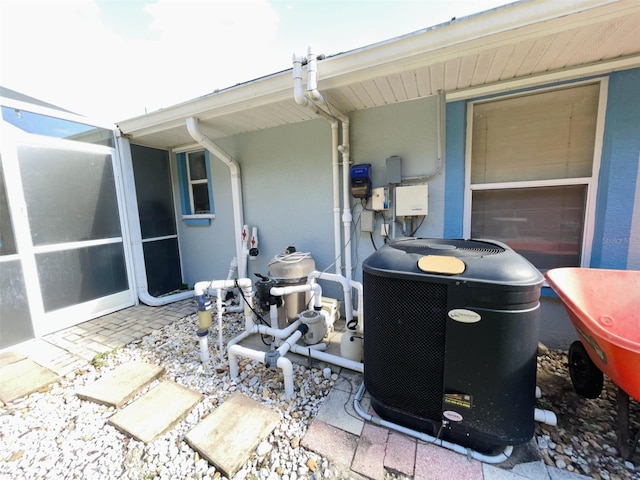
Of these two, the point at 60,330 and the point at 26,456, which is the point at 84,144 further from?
the point at 26,456

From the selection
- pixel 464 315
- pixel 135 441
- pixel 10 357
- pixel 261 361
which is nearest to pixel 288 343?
pixel 261 361

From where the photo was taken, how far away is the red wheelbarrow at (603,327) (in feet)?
4.20

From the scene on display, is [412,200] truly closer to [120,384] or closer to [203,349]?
[203,349]

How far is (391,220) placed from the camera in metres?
2.93

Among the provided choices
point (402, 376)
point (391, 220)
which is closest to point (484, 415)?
point (402, 376)

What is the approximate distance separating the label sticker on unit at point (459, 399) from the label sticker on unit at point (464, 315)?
1.43 feet

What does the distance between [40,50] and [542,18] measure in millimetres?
5339

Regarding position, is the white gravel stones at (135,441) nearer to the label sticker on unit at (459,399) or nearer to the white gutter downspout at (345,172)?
the label sticker on unit at (459,399)

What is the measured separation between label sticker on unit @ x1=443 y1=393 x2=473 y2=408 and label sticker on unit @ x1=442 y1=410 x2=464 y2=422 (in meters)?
0.06

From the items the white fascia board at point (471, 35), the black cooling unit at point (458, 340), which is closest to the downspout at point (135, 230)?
the white fascia board at point (471, 35)

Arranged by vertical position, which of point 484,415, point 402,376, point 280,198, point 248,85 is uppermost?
point 248,85

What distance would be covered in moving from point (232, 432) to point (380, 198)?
2454 millimetres

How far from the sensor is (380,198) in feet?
9.27

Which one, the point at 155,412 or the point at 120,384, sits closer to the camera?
the point at 155,412
